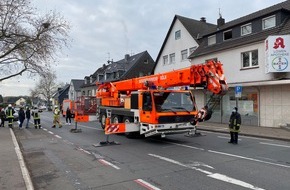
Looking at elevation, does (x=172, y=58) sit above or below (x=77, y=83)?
below

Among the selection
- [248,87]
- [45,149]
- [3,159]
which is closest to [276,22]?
[248,87]

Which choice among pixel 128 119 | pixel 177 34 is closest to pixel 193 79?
pixel 128 119

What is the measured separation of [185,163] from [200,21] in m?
29.0

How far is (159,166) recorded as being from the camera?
27.7ft

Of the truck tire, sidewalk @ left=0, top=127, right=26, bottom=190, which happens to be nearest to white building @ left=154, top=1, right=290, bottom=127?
the truck tire

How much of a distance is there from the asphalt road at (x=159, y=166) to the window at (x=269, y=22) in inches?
461

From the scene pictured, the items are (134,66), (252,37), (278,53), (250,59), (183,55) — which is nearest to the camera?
(278,53)

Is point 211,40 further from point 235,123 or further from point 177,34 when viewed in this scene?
point 235,123

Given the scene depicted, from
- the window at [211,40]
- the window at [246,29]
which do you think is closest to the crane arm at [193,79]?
the window at [246,29]

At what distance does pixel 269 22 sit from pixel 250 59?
9.38 feet

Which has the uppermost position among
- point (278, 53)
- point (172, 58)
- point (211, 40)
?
point (211, 40)

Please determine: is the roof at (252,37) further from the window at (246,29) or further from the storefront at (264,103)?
the storefront at (264,103)

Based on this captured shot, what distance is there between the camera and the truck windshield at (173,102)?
12.6 m

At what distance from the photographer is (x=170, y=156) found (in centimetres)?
993
